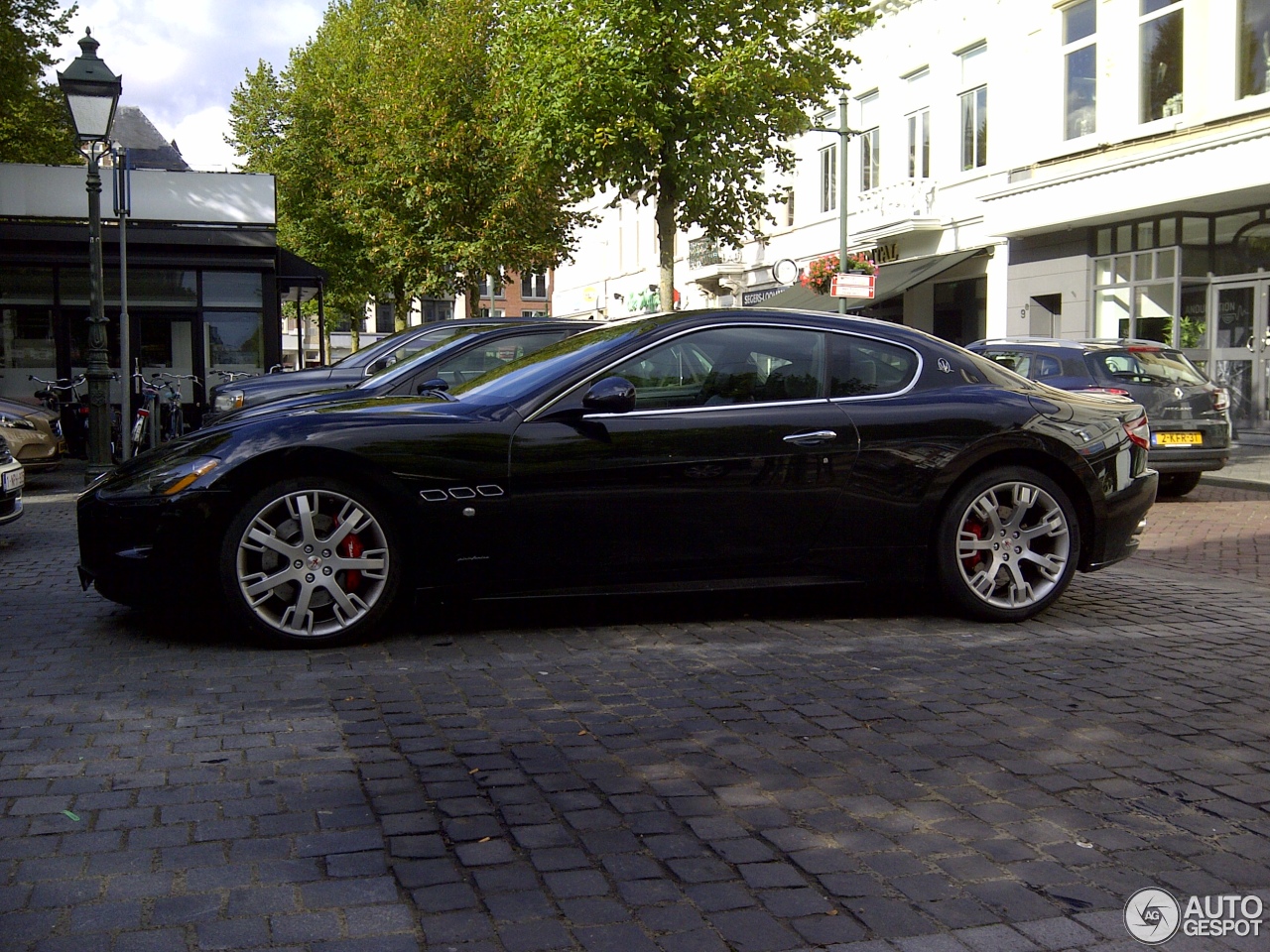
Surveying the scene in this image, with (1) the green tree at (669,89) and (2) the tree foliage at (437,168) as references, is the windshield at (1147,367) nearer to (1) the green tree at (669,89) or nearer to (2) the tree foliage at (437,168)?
(1) the green tree at (669,89)

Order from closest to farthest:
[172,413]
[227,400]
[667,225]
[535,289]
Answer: [227,400], [172,413], [667,225], [535,289]

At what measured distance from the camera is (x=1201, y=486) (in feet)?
50.1

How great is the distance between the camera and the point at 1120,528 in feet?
21.3

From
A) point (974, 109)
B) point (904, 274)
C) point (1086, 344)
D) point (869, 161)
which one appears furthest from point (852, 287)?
point (869, 161)

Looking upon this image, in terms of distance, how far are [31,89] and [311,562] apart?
32.6m

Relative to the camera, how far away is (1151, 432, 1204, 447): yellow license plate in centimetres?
1333

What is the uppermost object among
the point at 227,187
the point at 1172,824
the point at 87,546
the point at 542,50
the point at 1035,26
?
the point at 1035,26

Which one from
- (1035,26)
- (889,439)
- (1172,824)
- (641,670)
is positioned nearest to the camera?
(1172,824)

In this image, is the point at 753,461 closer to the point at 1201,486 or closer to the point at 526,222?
the point at 1201,486

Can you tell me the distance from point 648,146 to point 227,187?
672cm

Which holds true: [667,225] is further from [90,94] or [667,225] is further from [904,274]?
[90,94]

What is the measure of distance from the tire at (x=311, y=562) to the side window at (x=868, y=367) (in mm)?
2210

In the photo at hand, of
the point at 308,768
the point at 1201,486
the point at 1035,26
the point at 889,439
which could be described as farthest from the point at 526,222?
the point at 308,768

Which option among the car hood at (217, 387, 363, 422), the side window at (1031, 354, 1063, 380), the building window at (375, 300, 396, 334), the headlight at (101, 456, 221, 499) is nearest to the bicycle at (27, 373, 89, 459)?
the car hood at (217, 387, 363, 422)
